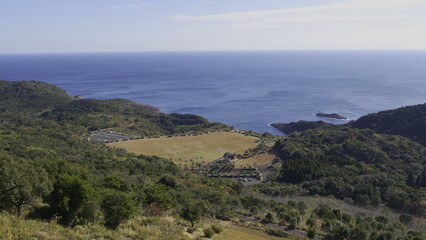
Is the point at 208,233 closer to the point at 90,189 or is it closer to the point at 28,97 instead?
the point at 90,189

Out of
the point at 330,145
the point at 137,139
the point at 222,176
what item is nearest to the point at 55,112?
the point at 137,139

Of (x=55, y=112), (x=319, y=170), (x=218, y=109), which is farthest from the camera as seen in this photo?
(x=218, y=109)

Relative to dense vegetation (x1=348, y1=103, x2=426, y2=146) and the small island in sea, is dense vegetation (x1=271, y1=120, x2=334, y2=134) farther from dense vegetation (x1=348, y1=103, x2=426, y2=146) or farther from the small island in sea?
the small island in sea

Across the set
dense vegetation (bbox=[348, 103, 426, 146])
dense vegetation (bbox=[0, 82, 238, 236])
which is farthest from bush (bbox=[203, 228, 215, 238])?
dense vegetation (bbox=[348, 103, 426, 146])

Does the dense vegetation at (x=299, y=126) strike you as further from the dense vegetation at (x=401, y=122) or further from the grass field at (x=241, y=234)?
the grass field at (x=241, y=234)

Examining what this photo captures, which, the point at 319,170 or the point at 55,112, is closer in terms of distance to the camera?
the point at 319,170

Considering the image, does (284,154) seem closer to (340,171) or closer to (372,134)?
(340,171)

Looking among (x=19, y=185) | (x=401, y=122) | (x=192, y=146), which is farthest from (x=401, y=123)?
(x=19, y=185)
